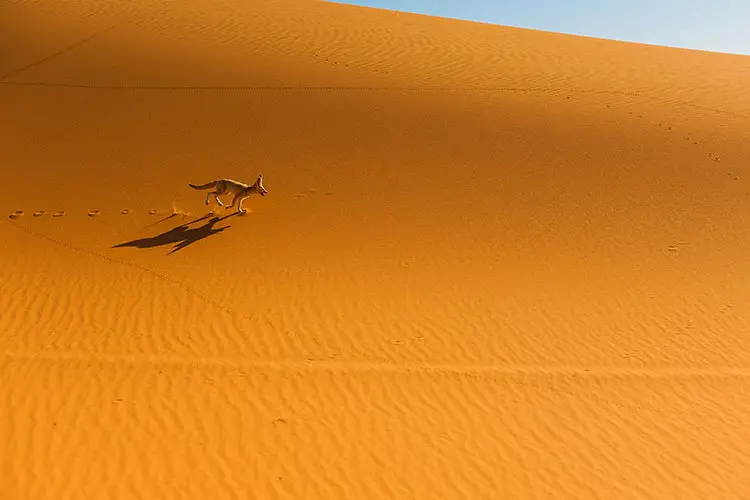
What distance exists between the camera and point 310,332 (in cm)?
845

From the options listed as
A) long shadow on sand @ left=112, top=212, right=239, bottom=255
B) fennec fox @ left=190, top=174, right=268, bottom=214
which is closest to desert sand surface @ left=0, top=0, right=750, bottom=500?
long shadow on sand @ left=112, top=212, right=239, bottom=255

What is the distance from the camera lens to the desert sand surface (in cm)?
621

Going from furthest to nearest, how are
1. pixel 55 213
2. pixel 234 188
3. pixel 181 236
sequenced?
pixel 55 213 < pixel 234 188 < pixel 181 236

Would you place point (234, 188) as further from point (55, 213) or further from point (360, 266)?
point (55, 213)

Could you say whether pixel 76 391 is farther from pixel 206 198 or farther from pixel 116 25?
pixel 116 25

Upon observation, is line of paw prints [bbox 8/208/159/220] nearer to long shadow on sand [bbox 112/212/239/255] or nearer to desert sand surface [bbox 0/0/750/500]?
desert sand surface [bbox 0/0/750/500]

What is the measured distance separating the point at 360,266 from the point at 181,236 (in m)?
3.49

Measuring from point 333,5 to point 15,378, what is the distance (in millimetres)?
19966

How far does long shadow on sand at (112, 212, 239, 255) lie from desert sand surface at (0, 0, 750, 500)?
6 cm

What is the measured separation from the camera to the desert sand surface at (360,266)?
244 inches

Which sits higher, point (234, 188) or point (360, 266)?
point (234, 188)

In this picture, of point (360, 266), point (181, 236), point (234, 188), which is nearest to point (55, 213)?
point (181, 236)

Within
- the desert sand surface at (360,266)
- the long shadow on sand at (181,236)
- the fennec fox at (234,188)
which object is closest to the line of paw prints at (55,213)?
the desert sand surface at (360,266)

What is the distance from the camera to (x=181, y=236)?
10773 mm
